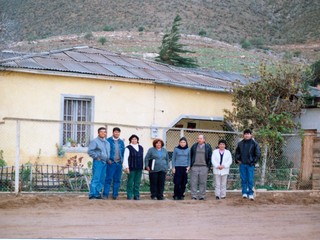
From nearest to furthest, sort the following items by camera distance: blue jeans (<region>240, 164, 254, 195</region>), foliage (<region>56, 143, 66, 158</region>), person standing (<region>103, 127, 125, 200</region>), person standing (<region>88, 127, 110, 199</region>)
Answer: person standing (<region>88, 127, 110, 199</region>)
person standing (<region>103, 127, 125, 200</region>)
blue jeans (<region>240, 164, 254, 195</region>)
foliage (<region>56, 143, 66, 158</region>)

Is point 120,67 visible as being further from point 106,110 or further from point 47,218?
point 47,218

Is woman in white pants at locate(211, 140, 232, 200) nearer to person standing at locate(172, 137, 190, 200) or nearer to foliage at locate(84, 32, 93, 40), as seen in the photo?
person standing at locate(172, 137, 190, 200)

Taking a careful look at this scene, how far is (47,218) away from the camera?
475 inches

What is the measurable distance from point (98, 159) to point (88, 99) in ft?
14.6

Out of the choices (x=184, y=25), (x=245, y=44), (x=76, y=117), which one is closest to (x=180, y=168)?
(x=76, y=117)

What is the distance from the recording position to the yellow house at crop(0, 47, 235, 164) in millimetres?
17734

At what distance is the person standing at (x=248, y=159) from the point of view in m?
16.3

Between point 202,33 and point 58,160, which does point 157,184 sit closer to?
point 58,160

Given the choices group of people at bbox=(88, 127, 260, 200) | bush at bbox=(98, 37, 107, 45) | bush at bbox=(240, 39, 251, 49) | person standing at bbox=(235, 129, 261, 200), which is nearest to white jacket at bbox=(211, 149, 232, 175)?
group of people at bbox=(88, 127, 260, 200)

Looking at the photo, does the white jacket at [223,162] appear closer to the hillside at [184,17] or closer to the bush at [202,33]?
the hillside at [184,17]

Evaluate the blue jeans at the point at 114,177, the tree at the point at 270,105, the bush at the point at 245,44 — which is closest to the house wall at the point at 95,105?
the tree at the point at 270,105

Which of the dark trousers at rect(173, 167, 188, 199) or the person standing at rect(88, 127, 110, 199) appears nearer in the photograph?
the person standing at rect(88, 127, 110, 199)

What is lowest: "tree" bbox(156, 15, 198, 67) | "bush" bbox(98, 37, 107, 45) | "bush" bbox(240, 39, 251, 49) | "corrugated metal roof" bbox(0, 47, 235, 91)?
"corrugated metal roof" bbox(0, 47, 235, 91)

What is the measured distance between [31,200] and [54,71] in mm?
5039
